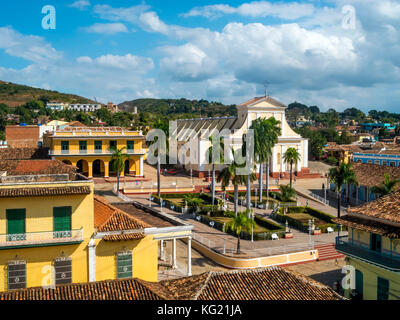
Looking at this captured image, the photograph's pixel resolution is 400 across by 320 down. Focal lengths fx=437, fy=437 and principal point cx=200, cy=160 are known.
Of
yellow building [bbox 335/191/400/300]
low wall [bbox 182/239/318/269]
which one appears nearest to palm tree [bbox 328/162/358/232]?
low wall [bbox 182/239/318/269]

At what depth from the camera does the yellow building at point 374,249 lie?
21.5m

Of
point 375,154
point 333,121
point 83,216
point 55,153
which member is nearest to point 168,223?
point 83,216

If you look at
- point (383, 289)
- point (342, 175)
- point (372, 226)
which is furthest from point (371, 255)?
point (342, 175)

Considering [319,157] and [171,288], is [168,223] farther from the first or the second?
[319,157]

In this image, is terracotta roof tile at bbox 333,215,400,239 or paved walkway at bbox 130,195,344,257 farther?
paved walkway at bbox 130,195,344,257

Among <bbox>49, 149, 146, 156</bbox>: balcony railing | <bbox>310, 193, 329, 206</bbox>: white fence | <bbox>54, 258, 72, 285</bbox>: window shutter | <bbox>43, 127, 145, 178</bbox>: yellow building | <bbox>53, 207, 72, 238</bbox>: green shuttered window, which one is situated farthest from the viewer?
<bbox>43, 127, 145, 178</bbox>: yellow building

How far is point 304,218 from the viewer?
40.9m

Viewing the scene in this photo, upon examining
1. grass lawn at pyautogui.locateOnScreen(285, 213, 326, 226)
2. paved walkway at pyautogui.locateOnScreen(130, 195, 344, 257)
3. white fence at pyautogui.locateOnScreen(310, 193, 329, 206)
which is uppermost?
white fence at pyautogui.locateOnScreen(310, 193, 329, 206)

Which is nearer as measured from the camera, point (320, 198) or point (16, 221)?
point (16, 221)

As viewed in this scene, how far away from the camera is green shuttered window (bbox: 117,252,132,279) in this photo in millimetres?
21312

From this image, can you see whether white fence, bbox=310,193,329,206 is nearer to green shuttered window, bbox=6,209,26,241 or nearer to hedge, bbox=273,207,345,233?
hedge, bbox=273,207,345,233

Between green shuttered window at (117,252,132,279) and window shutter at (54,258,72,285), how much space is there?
7.54 ft

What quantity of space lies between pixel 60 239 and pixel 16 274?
2.52 m

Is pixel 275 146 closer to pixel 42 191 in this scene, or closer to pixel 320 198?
pixel 320 198
